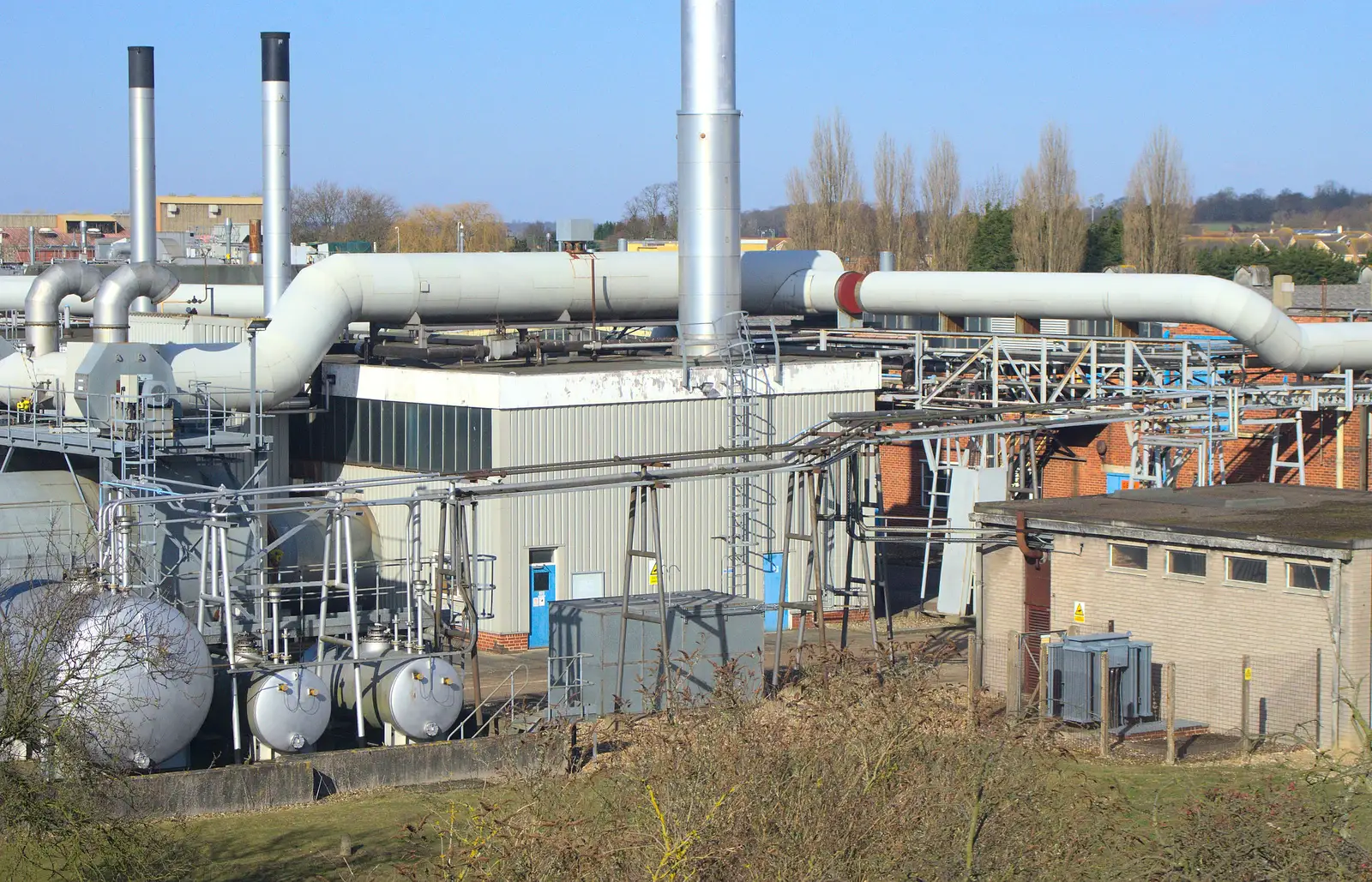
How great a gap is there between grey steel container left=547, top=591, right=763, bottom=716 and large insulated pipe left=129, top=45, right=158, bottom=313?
90.8ft

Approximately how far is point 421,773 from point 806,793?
11.1 m

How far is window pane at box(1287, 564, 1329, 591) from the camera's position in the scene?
68.6ft

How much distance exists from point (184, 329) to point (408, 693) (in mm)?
18103

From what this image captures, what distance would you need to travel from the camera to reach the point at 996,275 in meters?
34.2

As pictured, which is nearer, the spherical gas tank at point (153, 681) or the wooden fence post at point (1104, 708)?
the spherical gas tank at point (153, 681)

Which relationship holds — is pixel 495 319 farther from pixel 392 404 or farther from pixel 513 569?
pixel 513 569

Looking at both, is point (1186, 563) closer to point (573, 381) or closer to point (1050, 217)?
point (573, 381)

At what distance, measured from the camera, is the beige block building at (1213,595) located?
20.6 m

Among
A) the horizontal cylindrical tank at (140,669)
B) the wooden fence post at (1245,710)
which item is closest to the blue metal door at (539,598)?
the horizontal cylindrical tank at (140,669)

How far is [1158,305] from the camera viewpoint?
3112cm

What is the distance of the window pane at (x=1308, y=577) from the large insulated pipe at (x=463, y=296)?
1610 centimetres

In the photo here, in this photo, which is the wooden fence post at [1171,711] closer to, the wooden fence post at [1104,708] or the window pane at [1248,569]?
the wooden fence post at [1104,708]

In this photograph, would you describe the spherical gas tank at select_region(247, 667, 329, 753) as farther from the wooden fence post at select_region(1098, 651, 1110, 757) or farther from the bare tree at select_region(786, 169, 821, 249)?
the bare tree at select_region(786, 169, 821, 249)

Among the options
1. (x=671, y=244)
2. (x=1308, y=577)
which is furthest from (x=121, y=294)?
(x=671, y=244)
